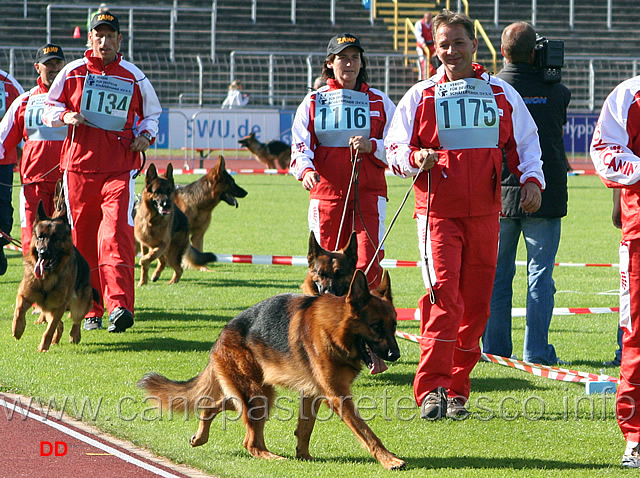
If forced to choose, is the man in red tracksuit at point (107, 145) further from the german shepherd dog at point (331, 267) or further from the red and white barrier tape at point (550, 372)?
the red and white barrier tape at point (550, 372)

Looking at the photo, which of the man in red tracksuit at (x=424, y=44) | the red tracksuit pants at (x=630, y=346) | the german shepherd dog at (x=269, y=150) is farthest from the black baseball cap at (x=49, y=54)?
the man in red tracksuit at (x=424, y=44)

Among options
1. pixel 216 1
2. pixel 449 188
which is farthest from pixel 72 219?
pixel 216 1

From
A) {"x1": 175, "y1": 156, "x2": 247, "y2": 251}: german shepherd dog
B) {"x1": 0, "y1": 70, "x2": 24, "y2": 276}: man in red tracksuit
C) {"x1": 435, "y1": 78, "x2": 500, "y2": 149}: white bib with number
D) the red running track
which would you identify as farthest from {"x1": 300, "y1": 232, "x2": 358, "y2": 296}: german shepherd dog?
{"x1": 175, "y1": 156, "x2": 247, "y2": 251}: german shepherd dog

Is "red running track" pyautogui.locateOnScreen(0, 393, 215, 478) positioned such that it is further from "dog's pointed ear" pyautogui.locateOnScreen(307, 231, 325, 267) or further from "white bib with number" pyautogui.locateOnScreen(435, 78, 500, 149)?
"white bib with number" pyautogui.locateOnScreen(435, 78, 500, 149)

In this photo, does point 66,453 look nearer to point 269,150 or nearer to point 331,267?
point 331,267

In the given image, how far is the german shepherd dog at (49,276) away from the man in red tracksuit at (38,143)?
1.64m

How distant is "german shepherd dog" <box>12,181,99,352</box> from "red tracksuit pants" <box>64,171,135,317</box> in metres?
0.27

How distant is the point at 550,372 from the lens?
21.8 feet

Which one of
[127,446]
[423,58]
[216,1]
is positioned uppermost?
[216,1]

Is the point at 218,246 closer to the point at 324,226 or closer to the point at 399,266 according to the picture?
the point at 399,266

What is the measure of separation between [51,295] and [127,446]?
101 inches

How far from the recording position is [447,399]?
5664 mm

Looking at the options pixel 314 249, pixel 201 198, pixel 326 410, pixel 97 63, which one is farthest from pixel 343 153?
pixel 201 198

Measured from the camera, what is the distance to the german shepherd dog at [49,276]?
23.8 feet
